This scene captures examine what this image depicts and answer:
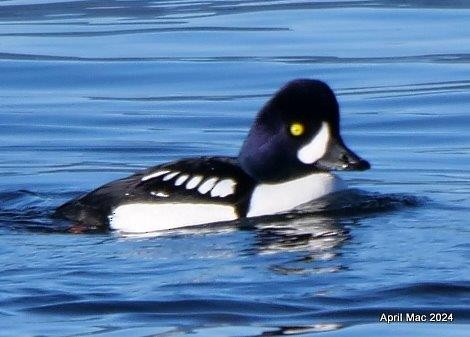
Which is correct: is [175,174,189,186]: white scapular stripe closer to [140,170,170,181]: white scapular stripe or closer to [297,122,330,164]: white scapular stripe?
[140,170,170,181]: white scapular stripe

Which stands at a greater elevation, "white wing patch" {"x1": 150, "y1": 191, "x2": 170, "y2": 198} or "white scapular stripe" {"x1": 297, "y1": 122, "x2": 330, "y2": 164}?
"white scapular stripe" {"x1": 297, "y1": 122, "x2": 330, "y2": 164}

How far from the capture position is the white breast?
11.5 m

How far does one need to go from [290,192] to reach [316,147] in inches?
14.3

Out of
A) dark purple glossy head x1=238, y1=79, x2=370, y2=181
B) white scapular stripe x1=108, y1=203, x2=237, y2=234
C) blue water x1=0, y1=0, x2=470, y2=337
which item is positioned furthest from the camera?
dark purple glossy head x1=238, y1=79, x2=370, y2=181

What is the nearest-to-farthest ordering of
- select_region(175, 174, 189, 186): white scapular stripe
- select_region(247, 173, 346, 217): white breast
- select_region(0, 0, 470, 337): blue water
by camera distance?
select_region(0, 0, 470, 337): blue water < select_region(175, 174, 189, 186): white scapular stripe < select_region(247, 173, 346, 217): white breast

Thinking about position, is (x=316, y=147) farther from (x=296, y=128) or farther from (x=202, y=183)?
(x=202, y=183)

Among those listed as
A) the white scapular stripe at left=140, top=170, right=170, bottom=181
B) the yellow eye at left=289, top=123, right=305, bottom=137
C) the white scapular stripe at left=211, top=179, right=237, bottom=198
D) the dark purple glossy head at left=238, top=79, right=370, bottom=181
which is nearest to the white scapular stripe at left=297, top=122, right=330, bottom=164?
the dark purple glossy head at left=238, top=79, right=370, bottom=181

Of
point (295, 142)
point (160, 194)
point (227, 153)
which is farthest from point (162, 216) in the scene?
point (227, 153)

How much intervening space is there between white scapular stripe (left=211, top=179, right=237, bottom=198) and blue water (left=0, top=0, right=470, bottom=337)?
0.93ft

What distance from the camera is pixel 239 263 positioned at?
10.0 metres

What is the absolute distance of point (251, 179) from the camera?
1162cm

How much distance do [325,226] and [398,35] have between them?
977cm

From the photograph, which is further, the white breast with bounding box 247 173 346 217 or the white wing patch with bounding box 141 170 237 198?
the white breast with bounding box 247 173 346 217

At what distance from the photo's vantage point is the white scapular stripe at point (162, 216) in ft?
36.8
